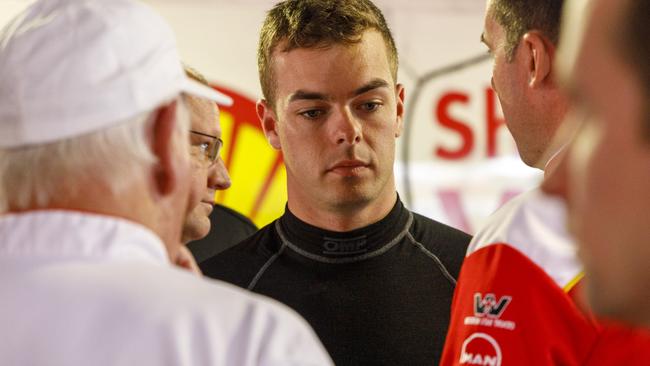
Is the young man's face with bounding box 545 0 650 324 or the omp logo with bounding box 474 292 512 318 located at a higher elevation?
the young man's face with bounding box 545 0 650 324

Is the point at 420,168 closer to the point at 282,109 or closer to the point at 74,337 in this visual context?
the point at 282,109

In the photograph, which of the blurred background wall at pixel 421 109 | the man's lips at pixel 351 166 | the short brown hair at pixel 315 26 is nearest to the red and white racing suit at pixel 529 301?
the man's lips at pixel 351 166

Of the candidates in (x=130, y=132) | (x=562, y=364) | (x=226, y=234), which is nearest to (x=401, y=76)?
(x=226, y=234)

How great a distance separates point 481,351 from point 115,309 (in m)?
0.53

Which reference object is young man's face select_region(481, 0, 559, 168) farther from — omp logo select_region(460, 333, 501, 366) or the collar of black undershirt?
the collar of black undershirt

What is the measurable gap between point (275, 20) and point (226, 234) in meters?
0.63

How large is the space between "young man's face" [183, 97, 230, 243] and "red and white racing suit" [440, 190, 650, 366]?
0.63 m

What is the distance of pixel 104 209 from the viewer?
882 millimetres

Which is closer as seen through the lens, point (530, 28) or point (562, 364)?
point (562, 364)

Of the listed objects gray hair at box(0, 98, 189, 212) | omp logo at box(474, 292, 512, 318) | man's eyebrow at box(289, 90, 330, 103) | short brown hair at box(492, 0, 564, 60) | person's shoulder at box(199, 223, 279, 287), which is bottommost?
person's shoulder at box(199, 223, 279, 287)

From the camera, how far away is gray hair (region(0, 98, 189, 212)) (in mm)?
882

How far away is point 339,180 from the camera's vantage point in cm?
182

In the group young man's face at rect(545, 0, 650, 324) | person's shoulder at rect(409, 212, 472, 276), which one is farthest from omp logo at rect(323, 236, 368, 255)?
young man's face at rect(545, 0, 650, 324)

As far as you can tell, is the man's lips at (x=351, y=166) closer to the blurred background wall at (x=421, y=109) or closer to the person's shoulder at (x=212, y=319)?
the person's shoulder at (x=212, y=319)
